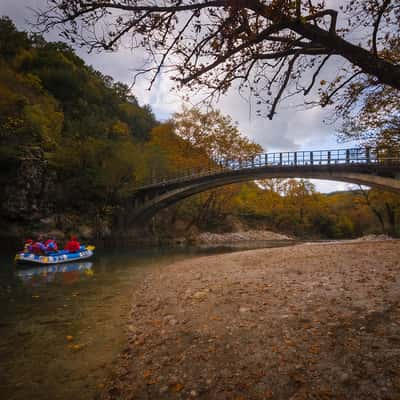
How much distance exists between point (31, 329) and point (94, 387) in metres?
2.77

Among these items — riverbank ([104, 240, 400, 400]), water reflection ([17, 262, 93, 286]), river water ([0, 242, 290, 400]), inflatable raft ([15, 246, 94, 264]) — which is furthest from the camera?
inflatable raft ([15, 246, 94, 264])

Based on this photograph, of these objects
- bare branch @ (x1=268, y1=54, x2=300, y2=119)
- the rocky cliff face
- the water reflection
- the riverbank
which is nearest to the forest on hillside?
the rocky cliff face

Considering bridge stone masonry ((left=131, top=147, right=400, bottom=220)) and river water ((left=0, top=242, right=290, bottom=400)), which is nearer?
river water ((left=0, top=242, right=290, bottom=400))

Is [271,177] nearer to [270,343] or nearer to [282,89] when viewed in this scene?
[282,89]

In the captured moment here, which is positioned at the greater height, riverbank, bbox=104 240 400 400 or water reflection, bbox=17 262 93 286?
riverbank, bbox=104 240 400 400

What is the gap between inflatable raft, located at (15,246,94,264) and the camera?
12.8 metres

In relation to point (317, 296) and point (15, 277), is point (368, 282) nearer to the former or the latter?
point (317, 296)

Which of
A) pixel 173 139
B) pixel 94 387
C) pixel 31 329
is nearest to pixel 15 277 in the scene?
pixel 31 329

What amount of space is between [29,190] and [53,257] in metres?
10.2

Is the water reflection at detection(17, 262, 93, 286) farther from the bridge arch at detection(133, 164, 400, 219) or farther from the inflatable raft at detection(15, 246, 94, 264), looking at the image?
the bridge arch at detection(133, 164, 400, 219)

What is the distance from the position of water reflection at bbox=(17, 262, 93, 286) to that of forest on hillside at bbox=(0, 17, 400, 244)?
7.13 m

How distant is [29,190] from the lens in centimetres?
2066

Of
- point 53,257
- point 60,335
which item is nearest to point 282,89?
point 60,335

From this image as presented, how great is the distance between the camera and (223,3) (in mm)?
3334
